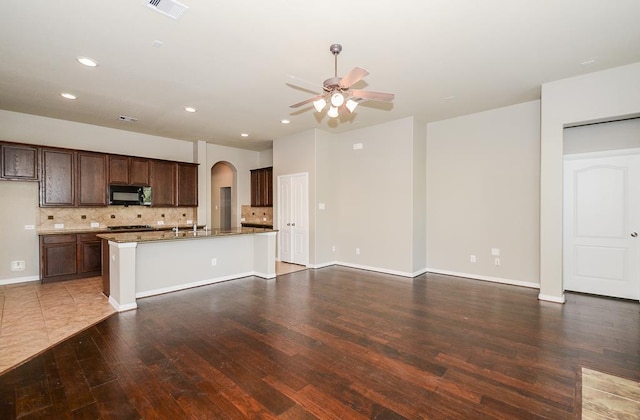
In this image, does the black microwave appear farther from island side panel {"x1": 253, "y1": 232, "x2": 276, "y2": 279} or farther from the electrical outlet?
island side panel {"x1": 253, "y1": 232, "x2": 276, "y2": 279}

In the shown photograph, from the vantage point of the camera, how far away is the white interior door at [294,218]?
671 centimetres

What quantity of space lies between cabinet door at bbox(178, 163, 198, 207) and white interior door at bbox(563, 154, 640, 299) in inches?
294

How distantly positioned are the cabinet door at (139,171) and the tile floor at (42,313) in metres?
2.21

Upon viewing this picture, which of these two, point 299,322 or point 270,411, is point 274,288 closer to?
point 299,322

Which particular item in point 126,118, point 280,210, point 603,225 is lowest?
point 603,225

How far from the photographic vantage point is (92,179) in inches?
233

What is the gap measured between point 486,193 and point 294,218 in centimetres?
394

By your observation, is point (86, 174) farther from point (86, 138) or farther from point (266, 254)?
point (266, 254)

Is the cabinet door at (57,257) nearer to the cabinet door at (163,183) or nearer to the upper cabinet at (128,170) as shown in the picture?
the upper cabinet at (128,170)

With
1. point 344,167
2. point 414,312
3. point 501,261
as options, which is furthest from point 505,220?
point 344,167

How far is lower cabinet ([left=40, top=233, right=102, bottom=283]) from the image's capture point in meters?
5.25

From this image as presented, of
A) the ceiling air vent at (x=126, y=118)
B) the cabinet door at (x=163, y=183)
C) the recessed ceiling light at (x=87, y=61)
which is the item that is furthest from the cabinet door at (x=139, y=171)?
the recessed ceiling light at (x=87, y=61)

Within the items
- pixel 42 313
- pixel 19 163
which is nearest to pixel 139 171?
pixel 19 163

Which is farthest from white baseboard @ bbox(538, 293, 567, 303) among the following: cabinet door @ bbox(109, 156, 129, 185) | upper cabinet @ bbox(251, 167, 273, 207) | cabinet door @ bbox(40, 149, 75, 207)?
cabinet door @ bbox(40, 149, 75, 207)
